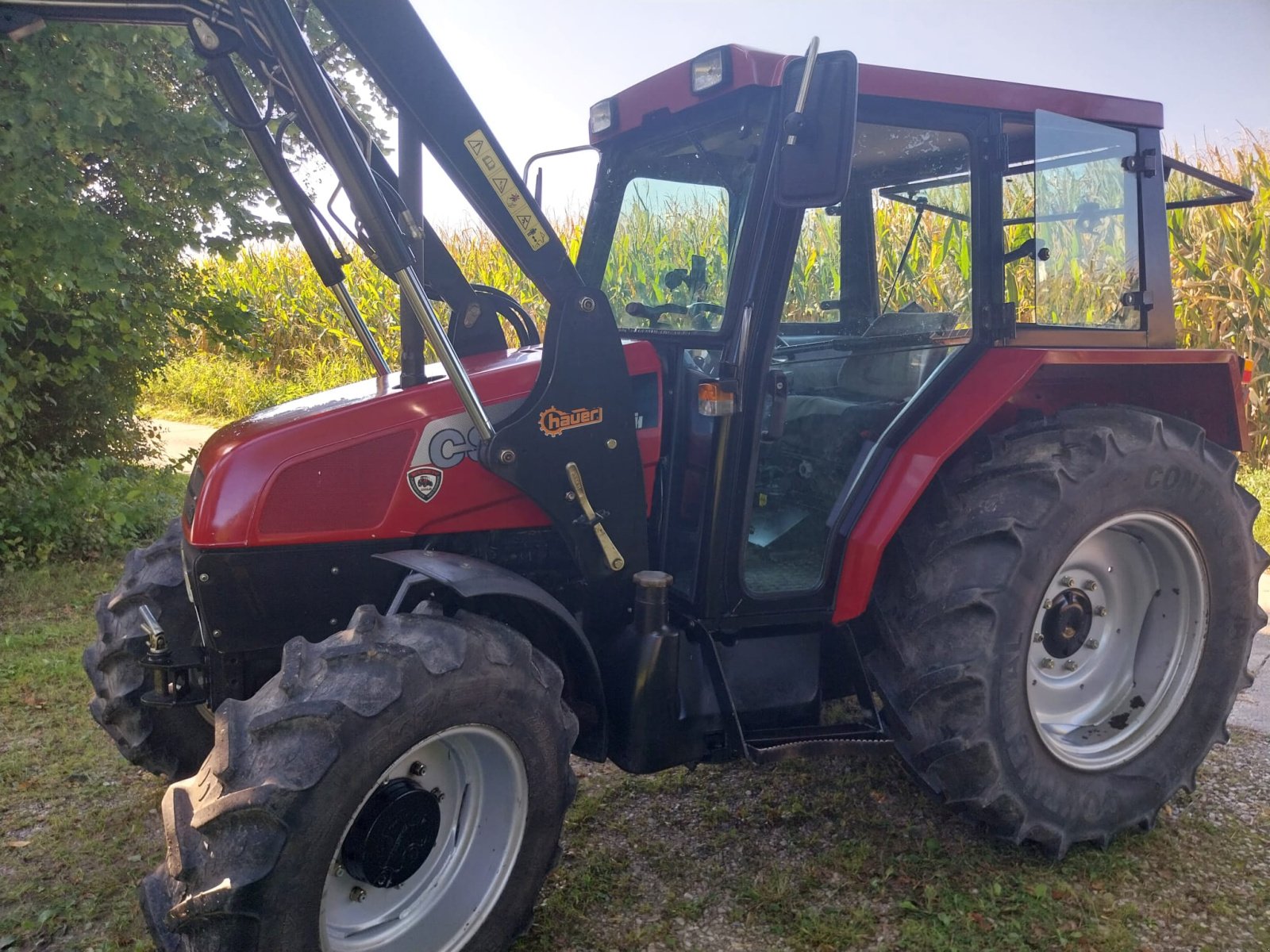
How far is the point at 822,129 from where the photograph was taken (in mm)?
2295

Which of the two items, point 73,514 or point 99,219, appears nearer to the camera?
point 99,219

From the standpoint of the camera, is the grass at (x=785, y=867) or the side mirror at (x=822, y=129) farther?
the grass at (x=785, y=867)

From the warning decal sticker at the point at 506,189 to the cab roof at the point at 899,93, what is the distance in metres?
0.56

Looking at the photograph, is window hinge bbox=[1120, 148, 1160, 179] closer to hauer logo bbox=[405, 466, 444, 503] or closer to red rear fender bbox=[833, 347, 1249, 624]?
red rear fender bbox=[833, 347, 1249, 624]

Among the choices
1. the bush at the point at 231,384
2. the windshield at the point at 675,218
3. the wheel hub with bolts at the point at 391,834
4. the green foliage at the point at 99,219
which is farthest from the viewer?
the bush at the point at 231,384

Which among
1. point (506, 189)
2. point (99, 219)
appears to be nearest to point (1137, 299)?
point (506, 189)

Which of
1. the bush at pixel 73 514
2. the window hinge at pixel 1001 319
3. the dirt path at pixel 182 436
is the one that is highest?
the window hinge at pixel 1001 319

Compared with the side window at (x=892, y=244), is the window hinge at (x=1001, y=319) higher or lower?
lower

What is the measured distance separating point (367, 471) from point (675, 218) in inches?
50.2

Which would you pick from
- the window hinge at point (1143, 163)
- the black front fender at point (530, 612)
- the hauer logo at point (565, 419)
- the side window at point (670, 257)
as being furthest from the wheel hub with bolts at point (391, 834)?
the window hinge at point (1143, 163)

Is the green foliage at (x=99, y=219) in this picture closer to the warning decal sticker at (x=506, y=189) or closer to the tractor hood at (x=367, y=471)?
the tractor hood at (x=367, y=471)

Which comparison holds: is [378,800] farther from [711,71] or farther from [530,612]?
[711,71]

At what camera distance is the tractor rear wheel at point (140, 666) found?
288 centimetres

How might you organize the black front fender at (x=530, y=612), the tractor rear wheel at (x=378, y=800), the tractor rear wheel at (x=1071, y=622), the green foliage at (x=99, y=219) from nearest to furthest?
the tractor rear wheel at (x=378, y=800)
the black front fender at (x=530, y=612)
the tractor rear wheel at (x=1071, y=622)
the green foliage at (x=99, y=219)
